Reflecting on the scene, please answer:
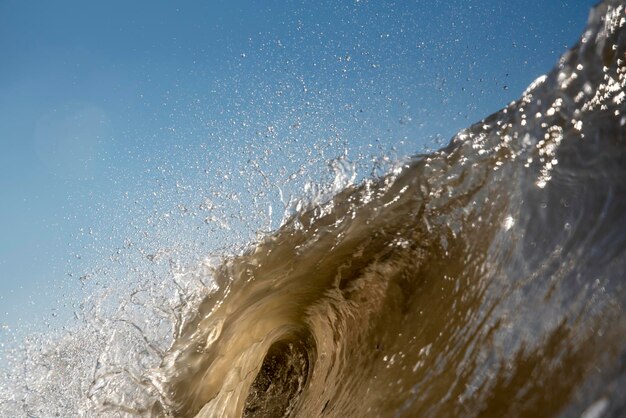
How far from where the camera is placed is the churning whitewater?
1878mm

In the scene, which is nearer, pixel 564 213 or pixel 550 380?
pixel 550 380

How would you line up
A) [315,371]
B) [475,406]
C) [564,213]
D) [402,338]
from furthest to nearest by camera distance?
[315,371], [402,338], [564,213], [475,406]

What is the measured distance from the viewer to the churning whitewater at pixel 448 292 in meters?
1.88

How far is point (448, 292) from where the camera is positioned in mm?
2723

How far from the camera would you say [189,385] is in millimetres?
3770

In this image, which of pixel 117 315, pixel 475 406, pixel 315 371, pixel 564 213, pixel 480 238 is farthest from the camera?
pixel 117 315

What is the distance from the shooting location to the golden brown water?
6.12 ft

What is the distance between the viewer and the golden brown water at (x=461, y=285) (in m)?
1.87

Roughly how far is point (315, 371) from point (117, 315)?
A: 2178 mm

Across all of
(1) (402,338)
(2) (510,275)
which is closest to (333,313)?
(1) (402,338)

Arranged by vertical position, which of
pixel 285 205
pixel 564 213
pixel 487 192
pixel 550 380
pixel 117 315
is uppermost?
pixel 117 315

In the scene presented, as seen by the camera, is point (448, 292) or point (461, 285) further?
point (448, 292)

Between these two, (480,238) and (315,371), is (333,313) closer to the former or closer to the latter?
(315,371)

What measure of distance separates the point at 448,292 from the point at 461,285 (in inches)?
4.8
